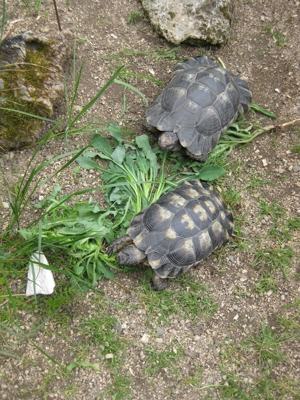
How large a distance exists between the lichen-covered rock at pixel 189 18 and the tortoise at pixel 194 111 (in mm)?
553

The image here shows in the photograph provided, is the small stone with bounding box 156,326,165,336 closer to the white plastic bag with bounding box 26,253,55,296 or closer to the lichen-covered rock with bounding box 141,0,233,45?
the white plastic bag with bounding box 26,253,55,296

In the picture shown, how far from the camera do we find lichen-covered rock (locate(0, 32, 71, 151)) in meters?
3.00

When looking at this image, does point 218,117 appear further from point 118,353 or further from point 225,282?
point 118,353

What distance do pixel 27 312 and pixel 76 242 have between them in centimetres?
60

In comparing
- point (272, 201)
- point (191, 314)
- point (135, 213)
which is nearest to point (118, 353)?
point (191, 314)

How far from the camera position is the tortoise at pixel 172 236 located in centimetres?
290

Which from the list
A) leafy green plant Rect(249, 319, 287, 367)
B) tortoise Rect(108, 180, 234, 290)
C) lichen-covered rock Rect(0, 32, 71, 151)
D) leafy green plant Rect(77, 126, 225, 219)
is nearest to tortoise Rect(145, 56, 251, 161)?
leafy green plant Rect(77, 126, 225, 219)

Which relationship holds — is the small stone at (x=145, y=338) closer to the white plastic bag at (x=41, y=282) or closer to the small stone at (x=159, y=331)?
the small stone at (x=159, y=331)

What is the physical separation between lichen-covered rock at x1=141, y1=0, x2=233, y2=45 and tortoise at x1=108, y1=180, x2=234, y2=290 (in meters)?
1.73

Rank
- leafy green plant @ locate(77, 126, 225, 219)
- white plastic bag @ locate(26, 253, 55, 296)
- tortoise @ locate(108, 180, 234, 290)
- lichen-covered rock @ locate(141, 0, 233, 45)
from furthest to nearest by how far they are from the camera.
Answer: lichen-covered rock @ locate(141, 0, 233, 45)
leafy green plant @ locate(77, 126, 225, 219)
tortoise @ locate(108, 180, 234, 290)
white plastic bag @ locate(26, 253, 55, 296)

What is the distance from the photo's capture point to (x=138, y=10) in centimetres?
398

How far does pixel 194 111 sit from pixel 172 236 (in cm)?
112

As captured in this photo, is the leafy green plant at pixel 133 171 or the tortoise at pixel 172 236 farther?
the leafy green plant at pixel 133 171

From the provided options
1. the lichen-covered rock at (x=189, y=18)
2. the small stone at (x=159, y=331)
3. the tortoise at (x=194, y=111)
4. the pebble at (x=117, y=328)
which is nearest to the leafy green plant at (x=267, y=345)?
the small stone at (x=159, y=331)
